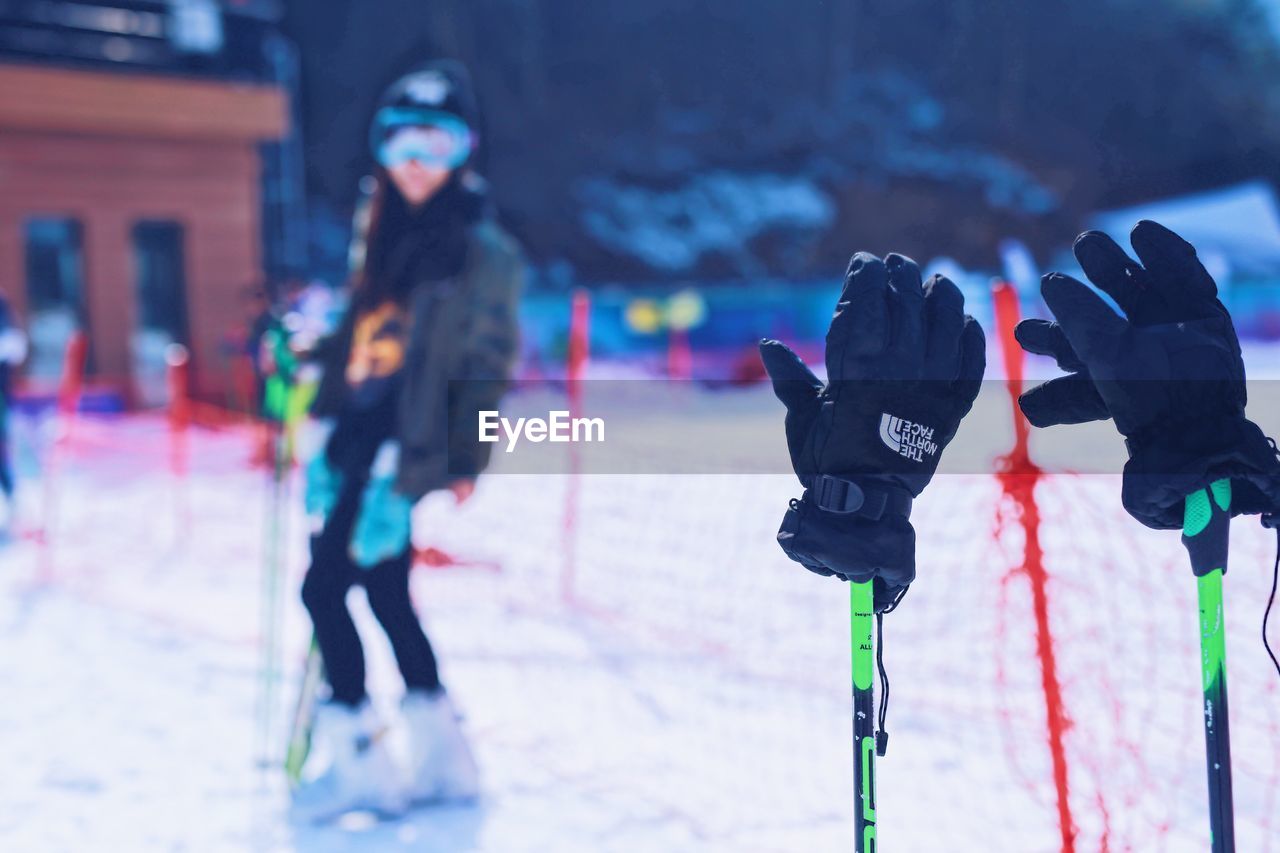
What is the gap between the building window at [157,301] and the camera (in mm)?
15773

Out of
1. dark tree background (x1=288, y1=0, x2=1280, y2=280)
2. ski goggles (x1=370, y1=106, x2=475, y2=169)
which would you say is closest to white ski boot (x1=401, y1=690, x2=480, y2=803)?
ski goggles (x1=370, y1=106, x2=475, y2=169)

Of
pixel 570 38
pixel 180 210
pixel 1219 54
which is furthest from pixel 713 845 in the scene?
pixel 570 38

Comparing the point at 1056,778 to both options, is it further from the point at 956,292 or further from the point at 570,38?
the point at 570,38

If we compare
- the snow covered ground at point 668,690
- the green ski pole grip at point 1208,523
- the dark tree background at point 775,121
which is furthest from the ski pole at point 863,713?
the dark tree background at point 775,121

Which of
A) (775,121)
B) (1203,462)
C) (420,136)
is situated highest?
(775,121)

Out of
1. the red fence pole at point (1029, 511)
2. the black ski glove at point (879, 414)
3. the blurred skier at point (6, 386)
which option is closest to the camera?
the black ski glove at point (879, 414)

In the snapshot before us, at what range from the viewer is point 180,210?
16.1 m

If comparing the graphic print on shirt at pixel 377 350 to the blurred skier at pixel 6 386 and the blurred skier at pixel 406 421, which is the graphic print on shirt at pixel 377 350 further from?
Answer: the blurred skier at pixel 6 386

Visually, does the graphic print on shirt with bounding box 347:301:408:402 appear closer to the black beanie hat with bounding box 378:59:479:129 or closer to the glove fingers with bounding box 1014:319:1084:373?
the black beanie hat with bounding box 378:59:479:129

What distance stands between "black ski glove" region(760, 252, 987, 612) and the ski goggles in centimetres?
177

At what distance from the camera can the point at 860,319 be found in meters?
1.44

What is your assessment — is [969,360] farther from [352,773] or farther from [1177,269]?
[352,773]

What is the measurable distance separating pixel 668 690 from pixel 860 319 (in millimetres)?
2833

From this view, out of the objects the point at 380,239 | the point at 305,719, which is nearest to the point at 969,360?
the point at 380,239
